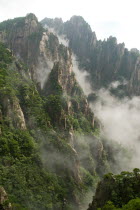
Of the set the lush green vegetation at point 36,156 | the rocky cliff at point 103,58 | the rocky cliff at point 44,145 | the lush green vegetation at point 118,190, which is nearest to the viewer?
the lush green vegetation at point 118,190

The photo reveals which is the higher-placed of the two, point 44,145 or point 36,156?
point 44,145

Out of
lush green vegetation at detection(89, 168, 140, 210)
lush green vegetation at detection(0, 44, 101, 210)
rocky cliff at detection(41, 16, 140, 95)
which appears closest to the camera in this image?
lush green vegetation at detection(89, 168, 140, 210)

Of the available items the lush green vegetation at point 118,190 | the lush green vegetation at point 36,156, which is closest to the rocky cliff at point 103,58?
the lush green vegetation at point 36,156

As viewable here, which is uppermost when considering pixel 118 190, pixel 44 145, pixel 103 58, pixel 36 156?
pixel 103 58

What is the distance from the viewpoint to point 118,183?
1645 inches

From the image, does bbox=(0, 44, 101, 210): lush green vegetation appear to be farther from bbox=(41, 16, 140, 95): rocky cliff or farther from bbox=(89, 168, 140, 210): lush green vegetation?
bbox=(41, 16, 140, 95): rocky cliff

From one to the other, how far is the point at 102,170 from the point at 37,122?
3228 centimetres

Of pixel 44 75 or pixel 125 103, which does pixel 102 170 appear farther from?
pixel 125 103

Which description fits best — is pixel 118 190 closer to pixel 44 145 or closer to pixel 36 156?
pixel 36 156

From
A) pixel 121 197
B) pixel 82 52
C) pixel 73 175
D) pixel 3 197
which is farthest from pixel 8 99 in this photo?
pixel 82 52

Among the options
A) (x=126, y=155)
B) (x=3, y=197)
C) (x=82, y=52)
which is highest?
(x=82, y=52)

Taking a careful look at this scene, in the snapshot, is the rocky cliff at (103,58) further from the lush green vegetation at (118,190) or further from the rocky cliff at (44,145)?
the lush green vegetation at (118,190)

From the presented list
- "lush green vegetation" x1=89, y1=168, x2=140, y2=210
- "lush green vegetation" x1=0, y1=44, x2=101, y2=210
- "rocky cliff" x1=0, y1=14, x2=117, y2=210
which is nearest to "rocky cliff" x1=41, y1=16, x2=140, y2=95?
"rocky cliff" x1=0, y1=14, x2=117, y2=210

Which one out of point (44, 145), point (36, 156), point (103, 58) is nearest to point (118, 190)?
point (36, 156)
